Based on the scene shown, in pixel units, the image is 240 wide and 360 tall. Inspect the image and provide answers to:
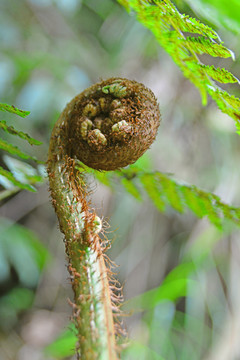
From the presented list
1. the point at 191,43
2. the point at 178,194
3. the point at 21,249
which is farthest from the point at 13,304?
the point at 191,43

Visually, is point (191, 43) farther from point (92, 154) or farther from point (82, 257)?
A: point (82, 257)

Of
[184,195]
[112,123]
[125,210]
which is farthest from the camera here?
[125,210]

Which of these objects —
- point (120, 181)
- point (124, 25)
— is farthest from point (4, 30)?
point (120, 181)

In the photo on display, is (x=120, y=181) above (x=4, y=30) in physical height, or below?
above

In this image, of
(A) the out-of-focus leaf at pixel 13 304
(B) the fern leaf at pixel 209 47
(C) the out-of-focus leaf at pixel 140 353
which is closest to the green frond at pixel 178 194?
(B) the fern leaf at pixel 209 47

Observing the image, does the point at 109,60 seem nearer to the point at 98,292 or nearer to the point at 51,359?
the point at 51,359

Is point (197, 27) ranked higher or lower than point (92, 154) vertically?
higher
